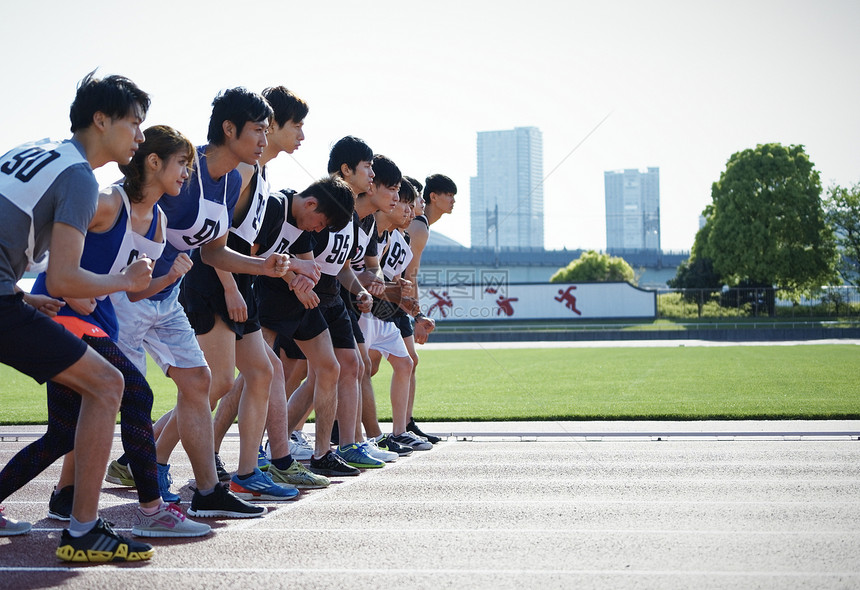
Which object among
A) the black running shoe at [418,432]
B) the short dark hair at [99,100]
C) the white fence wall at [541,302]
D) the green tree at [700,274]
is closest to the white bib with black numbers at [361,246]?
the black running shoe at [418,432]

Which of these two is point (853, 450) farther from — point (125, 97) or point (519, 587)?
point (125, 97)

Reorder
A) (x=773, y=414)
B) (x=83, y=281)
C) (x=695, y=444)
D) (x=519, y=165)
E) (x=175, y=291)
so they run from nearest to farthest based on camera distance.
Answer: (x=83, y=281)
(x=175, y=291)
(x=695, y=444)
(x=773, y=414)
(x=519, y=165)

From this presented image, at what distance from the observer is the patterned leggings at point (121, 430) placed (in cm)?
464

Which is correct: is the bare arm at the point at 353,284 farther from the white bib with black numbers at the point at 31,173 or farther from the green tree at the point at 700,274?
the green tree at the point at 700,274

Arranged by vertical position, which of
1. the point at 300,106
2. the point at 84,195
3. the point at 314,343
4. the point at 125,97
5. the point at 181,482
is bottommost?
the point at 181,482

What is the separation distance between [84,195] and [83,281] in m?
0.37

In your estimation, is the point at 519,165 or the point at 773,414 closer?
the point at 773,414

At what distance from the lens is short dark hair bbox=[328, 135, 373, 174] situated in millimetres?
7496

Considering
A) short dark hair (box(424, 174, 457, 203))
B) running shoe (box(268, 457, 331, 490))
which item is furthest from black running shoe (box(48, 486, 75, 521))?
short dark hair (box(424, 174, 457, 203))

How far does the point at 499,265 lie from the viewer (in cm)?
8438

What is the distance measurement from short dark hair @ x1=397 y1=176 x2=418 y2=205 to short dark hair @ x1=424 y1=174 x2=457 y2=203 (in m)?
1.15

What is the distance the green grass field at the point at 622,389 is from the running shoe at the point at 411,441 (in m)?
2.46

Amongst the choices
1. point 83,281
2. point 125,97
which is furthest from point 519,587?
point 125,97

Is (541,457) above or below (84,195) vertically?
below
